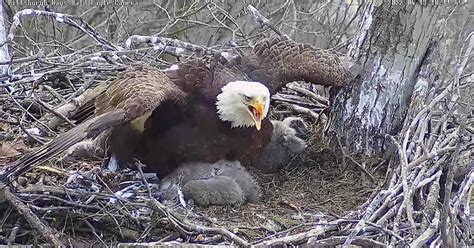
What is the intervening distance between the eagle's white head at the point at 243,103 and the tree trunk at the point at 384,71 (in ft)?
2.10

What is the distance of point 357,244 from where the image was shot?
304cm

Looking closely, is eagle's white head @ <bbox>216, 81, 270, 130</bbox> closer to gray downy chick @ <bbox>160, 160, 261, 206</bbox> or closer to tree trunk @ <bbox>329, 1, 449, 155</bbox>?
gray downy chick @ <bbox>160, 160, 261, 206</bbox>

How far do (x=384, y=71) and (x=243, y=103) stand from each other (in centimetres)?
89

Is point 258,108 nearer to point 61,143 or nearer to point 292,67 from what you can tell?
point 292,67

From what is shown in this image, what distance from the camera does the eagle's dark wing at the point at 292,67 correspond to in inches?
174

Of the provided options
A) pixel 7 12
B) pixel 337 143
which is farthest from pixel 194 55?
pixel 7 12

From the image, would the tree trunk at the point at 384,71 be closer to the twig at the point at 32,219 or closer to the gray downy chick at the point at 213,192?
the gray downy chick at the point at 213,192

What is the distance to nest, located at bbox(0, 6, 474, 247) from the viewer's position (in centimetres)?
310

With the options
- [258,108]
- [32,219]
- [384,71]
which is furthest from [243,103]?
[32,219]

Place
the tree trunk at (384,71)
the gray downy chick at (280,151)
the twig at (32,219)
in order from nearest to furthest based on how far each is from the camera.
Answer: the twig at (32,219) < the tree trunk at (384,71) < the gray downy chick at (280,151)

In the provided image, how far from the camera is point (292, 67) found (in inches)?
175

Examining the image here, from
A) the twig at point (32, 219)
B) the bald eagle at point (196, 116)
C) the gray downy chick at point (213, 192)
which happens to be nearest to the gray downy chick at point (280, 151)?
the bald eagle at point (196, 116)

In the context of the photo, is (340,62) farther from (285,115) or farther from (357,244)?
(357,244)

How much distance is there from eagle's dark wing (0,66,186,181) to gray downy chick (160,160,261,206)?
1.23 ft
